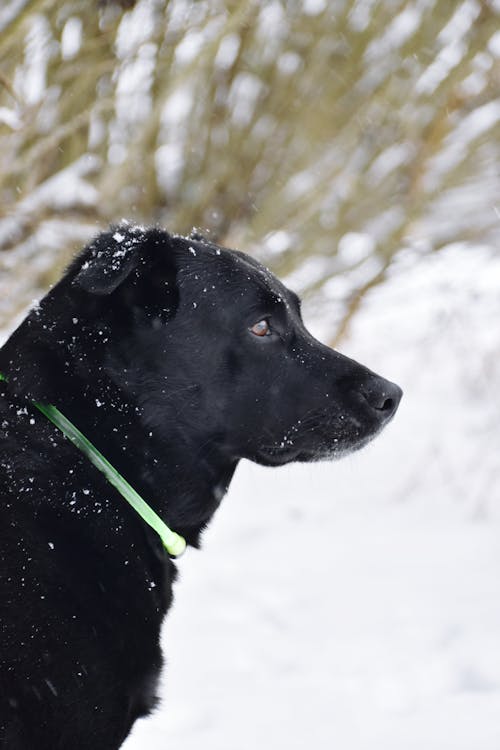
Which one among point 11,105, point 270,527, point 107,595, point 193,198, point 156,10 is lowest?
point 107,595

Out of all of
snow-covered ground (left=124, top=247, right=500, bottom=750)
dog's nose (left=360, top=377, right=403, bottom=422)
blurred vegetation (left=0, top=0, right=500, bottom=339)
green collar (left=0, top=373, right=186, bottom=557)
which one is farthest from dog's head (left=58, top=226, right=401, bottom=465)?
blurred vegetation (left=0, top=0, right=500, bottom=339)

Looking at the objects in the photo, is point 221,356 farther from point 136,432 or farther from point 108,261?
point 108,261

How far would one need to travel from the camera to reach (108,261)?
93.2 inches

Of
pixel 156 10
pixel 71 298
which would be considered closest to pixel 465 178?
pixel 156 10

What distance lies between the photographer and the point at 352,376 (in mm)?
2799

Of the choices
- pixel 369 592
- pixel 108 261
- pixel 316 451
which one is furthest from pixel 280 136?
pixel 108 261

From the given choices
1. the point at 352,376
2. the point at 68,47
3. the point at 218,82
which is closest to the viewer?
the point at 352,376

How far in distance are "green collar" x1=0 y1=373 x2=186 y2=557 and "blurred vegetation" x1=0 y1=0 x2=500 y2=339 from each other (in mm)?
3720

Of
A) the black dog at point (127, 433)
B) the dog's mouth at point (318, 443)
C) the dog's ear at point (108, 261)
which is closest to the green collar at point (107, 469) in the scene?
the black dog at point (127, 433)

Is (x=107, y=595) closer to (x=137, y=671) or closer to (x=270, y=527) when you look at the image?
(x=137, y=671)

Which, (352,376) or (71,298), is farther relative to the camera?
(352,376)

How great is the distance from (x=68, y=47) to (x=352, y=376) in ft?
14.0

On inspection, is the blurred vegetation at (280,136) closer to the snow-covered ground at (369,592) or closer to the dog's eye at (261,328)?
the snow-covered ground at (369,592)

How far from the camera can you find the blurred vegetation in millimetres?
6172
